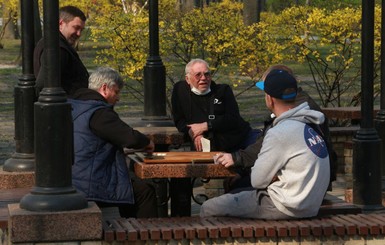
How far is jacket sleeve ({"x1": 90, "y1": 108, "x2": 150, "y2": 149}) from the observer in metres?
7.80

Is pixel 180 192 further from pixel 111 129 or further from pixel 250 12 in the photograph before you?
pixel 250 12

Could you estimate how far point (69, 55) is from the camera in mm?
8938

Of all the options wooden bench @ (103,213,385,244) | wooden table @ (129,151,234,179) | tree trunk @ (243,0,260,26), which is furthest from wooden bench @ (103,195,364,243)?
tree trunk @ (243,0,260,26)

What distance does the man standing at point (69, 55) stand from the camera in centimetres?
894

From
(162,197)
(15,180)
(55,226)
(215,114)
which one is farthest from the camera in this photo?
(162,197)

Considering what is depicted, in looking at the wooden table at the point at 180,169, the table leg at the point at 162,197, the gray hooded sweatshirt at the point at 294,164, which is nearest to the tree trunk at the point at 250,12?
the table leg at the point at 162,197

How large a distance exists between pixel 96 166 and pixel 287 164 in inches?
53.7

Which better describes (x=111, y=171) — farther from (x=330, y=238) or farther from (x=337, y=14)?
(x=337, y=14)

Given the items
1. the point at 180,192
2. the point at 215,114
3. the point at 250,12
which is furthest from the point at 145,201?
the point at 250,12

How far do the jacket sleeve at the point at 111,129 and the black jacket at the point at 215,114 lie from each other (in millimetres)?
1974

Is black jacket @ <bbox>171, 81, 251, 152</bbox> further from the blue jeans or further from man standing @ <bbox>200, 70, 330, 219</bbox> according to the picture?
man standing @ <bbox>200, 70, 330, 219</bbox>

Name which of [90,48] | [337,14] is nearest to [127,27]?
[337,14]

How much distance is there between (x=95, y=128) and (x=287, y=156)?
4.73ft

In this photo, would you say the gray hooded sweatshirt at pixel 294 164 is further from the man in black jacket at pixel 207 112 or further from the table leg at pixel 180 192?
the man in black jacket at pixel 207 112
